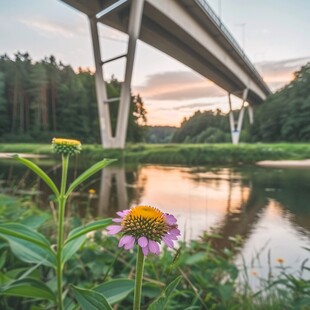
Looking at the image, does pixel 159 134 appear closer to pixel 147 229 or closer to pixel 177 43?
pixel 177 43

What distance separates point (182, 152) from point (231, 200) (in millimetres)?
181

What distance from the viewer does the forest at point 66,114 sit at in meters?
0.74

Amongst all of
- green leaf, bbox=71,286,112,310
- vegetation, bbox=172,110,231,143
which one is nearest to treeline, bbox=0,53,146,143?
vegetation, bbox=172,110,231,143

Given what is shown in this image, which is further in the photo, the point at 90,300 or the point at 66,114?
the point at 66,114

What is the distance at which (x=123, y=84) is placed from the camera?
945 mm

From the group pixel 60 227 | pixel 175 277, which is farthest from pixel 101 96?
pixel 60 227

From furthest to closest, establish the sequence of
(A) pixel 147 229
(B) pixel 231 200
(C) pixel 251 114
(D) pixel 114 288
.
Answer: (C) pixel 251 114
(B) pixel 231 200
(D) pixel 114 288
(A) pixel 147 229

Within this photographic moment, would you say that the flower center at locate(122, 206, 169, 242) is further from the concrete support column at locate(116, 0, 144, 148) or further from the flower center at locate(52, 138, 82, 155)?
the concrete support column at locate(116, 0, 144, 148)

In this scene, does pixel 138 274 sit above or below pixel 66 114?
below

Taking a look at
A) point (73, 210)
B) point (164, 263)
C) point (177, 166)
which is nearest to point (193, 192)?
point (177, 166)

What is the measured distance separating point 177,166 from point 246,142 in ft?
0.62

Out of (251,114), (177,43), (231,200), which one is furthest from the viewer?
(177,43)

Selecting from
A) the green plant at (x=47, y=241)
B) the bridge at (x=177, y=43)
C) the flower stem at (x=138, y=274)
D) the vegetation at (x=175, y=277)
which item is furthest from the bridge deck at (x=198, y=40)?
the flower stem at (x=138, y=274)

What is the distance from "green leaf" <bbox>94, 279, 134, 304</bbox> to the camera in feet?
0.80
